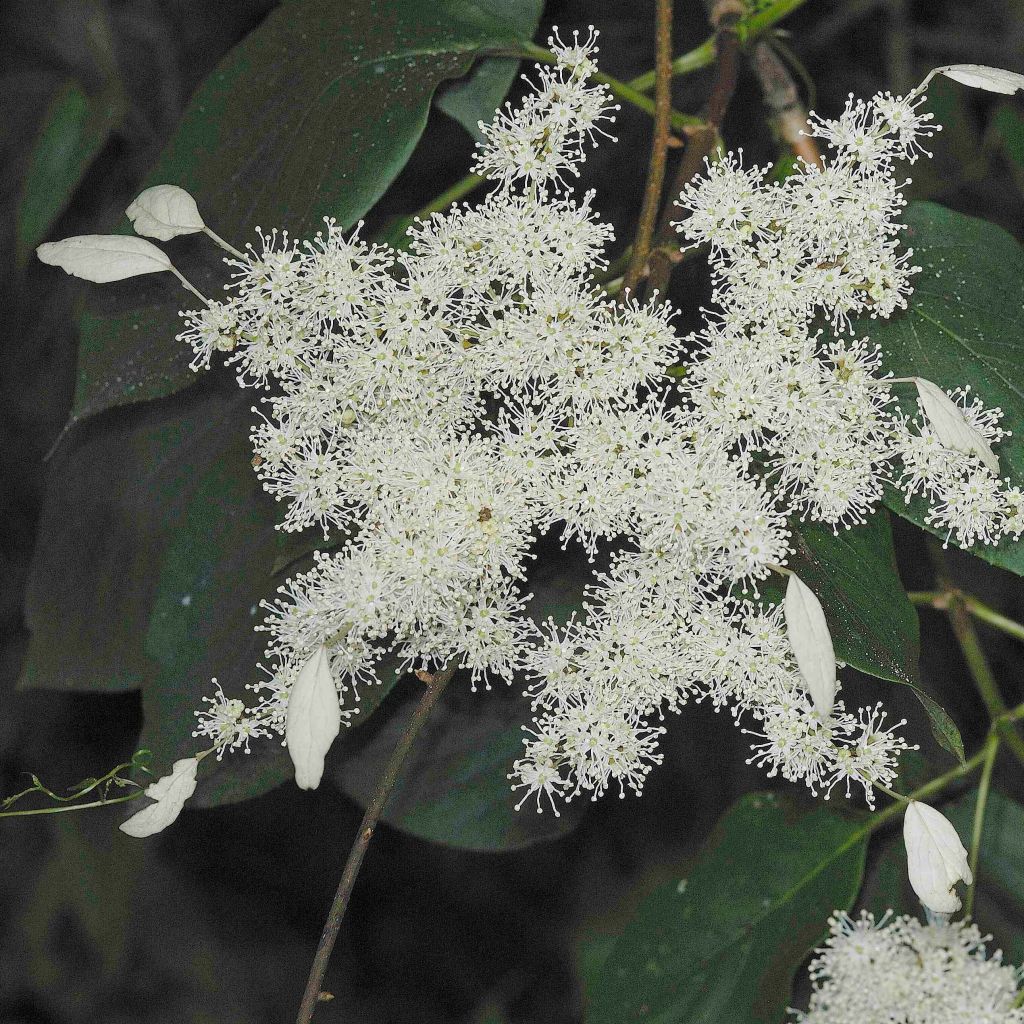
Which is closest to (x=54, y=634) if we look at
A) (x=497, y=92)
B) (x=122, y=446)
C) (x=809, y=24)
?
(x=122, y=446)

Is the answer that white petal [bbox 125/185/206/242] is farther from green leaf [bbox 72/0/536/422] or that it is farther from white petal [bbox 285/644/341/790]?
white petal [bbox 285/644/341/790]

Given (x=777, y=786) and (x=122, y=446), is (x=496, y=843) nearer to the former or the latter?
(x=777, y=786)

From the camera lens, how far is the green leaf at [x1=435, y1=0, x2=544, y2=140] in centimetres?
85

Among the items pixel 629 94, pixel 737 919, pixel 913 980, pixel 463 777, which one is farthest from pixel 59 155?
pixel 913 980

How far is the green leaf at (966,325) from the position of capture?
739 millimetres

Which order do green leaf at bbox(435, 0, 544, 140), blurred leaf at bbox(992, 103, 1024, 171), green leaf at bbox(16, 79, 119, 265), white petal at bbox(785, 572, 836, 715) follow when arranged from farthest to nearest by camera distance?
green leaf at bbox(16, 79, 119, 265), blurred leaf at bbox(992, 103, 1024, 171), green leaf at bbox(435, 0, 544, 140), white petal at bbox(785, 572, 836, 715)

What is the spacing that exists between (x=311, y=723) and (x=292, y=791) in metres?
0.85

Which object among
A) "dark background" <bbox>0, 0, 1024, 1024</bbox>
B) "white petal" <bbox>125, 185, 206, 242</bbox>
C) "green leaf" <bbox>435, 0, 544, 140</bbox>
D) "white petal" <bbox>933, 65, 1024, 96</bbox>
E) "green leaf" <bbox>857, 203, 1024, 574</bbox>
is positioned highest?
"white petal" <bbox>933, 65, 1024, 96</bbox>

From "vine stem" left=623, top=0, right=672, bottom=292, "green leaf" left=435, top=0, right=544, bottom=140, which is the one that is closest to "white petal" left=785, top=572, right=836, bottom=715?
"vine stem" left=623, top=0, right=672, bottom=292

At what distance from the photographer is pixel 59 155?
115cm

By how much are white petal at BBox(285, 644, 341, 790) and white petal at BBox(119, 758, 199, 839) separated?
98 mm

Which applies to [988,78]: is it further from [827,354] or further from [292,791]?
[292,791]

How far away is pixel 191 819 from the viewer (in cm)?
157

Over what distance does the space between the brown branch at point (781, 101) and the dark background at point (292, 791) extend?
0.12 meters
